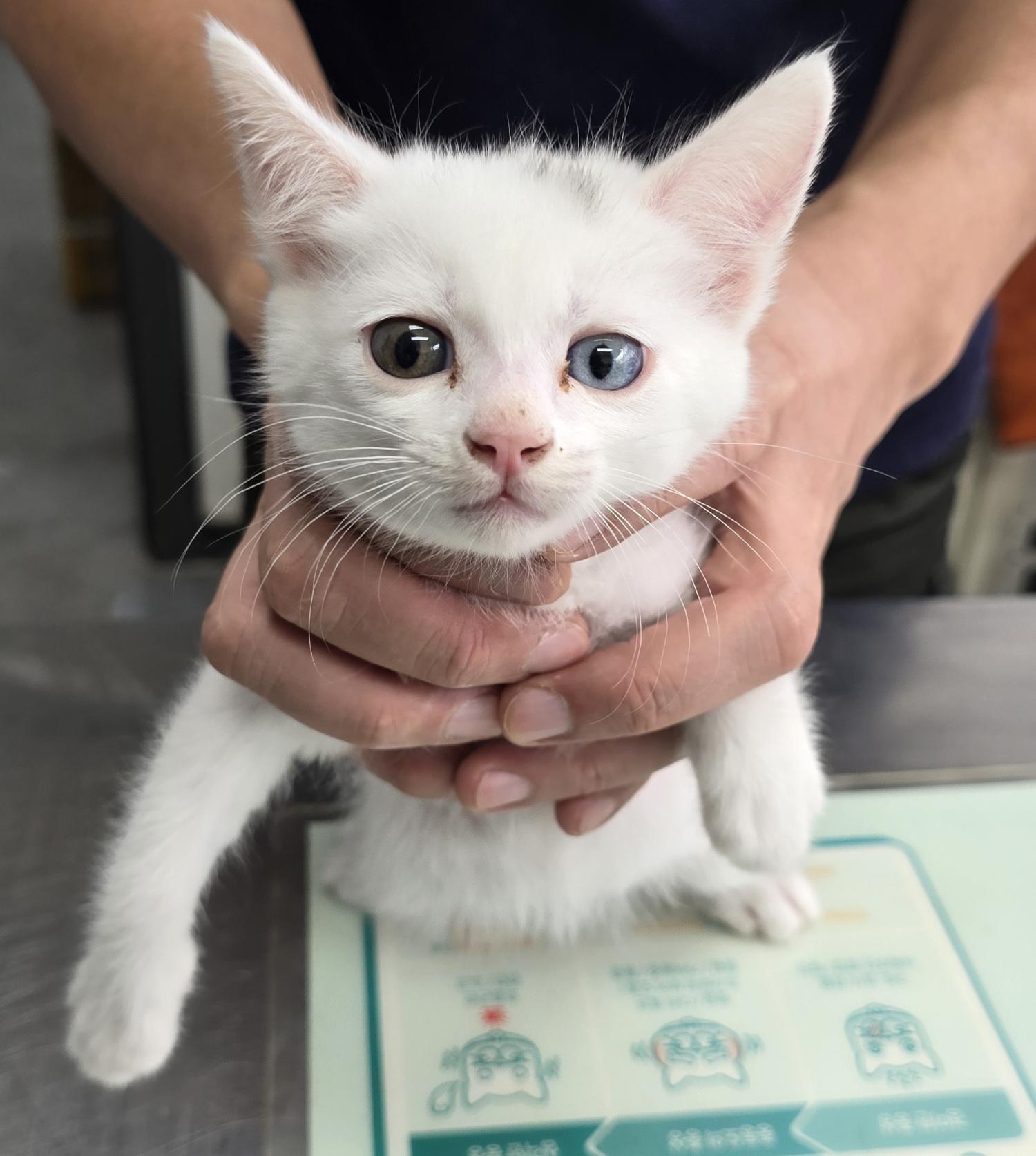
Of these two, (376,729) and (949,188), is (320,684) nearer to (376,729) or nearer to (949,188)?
(376,729)

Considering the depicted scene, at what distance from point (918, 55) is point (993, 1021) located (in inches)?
36.4

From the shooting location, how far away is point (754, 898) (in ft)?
2.95

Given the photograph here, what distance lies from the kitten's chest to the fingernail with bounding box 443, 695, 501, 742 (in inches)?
3.6

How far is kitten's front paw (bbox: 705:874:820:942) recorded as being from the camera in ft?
2.92

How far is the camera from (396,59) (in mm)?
1165

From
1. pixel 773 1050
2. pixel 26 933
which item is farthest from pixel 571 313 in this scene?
Result: pixel 26 933

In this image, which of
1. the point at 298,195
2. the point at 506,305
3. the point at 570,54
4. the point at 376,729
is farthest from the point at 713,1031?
the point at 570,54

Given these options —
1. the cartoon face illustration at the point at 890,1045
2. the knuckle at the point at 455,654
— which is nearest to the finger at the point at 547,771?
the knuckle at the point at 455,654

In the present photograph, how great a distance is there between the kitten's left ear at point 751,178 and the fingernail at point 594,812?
0.37 meters

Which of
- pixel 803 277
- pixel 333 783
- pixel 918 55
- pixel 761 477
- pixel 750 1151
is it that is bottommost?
pixel 750 1151

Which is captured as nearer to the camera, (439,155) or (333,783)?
(439,155)

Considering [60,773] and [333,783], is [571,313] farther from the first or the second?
[60,773]

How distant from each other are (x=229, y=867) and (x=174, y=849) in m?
0.11

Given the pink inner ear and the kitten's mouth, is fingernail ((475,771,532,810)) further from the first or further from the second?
the pink inner ear
